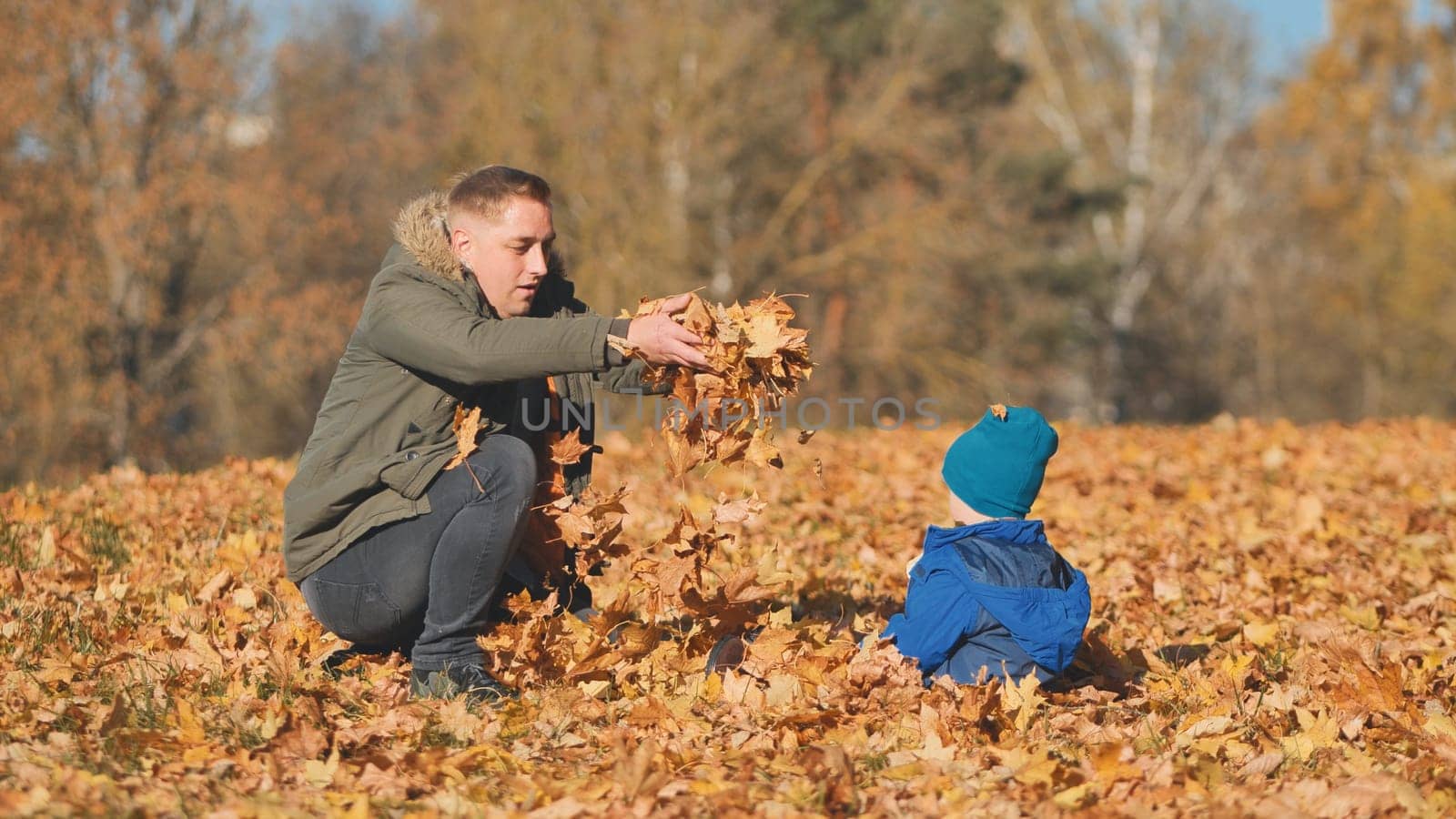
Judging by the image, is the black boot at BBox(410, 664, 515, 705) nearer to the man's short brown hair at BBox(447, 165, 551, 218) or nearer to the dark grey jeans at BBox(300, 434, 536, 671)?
the dark grey jeans at BBox(300, 434, 536, 671)

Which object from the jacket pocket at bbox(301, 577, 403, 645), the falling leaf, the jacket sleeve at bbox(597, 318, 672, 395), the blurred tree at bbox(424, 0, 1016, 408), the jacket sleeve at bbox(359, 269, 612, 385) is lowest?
the jacket pocket at bbox(301, 577, 403, 645)

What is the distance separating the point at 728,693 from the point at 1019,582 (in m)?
0.84

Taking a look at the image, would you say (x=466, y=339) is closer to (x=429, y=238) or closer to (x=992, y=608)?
(x=429, y=238)

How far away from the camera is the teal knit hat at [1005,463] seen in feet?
12.1

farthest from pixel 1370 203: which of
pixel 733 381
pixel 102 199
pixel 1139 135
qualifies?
pixel 733 381

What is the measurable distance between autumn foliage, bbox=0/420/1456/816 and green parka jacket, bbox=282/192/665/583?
413mm

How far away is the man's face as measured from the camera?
3842 mm

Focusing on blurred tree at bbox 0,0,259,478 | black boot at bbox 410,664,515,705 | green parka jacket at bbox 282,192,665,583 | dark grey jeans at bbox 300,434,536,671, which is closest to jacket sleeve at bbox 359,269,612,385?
green parka jacket at bbox 282,192,665,583

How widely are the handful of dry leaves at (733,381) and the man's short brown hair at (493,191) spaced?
1.81ft

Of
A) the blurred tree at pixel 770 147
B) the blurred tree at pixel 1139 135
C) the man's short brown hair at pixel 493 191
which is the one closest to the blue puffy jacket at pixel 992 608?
the man's short brown hair at pixel 493 191

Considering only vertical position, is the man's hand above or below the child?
above

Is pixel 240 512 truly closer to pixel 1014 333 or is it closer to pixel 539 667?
pixel 539 667

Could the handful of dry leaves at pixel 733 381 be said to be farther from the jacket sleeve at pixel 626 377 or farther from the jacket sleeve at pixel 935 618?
the jacket sleeve at pixel 935 618

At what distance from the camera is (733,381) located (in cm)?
364
